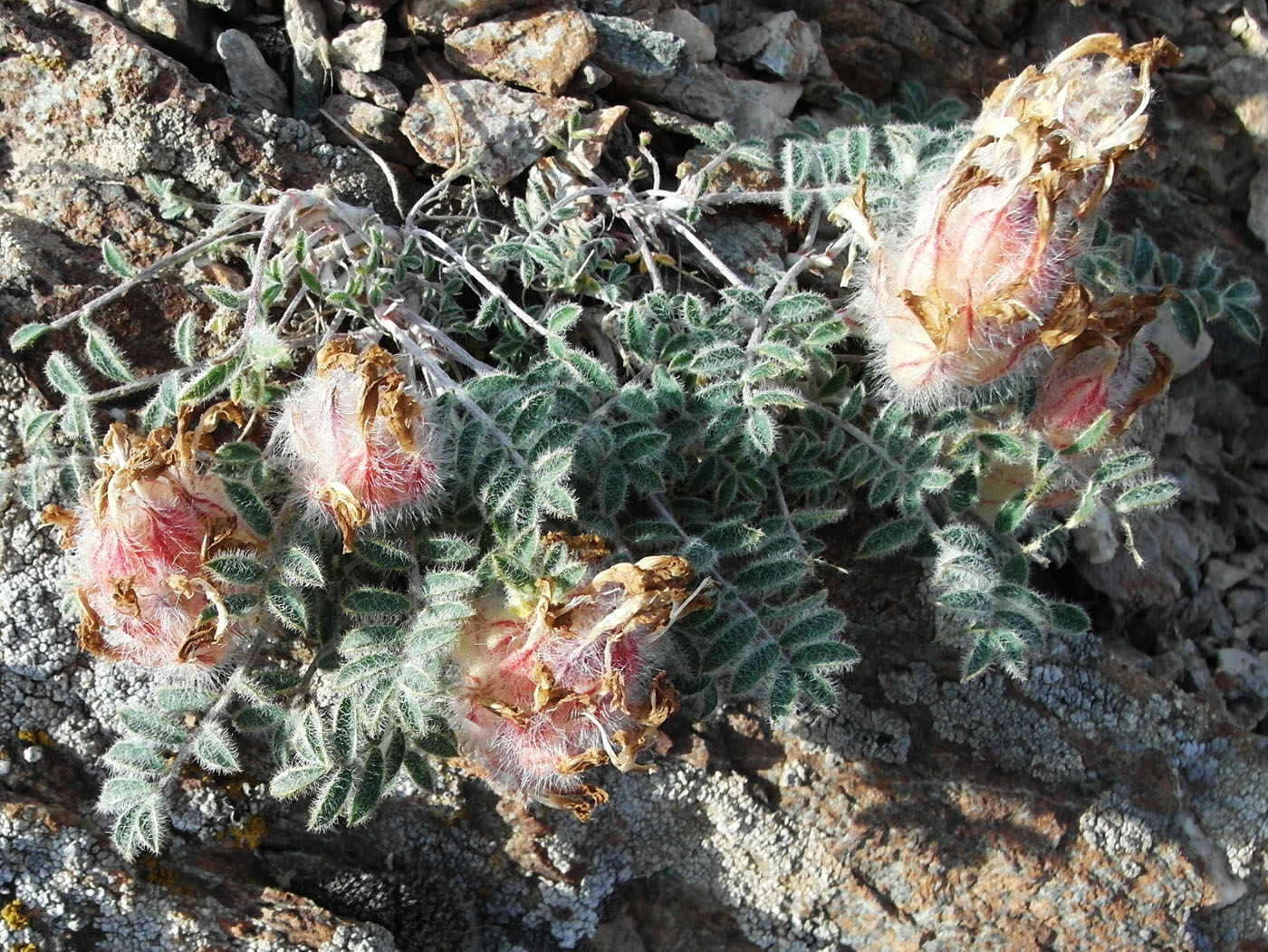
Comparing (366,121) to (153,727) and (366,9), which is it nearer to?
(366,9)

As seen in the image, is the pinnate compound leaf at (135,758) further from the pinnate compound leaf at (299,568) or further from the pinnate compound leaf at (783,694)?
the pinnate compound leaf at (783,694)

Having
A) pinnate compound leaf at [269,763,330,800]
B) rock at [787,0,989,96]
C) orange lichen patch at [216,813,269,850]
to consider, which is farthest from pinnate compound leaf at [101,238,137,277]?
rock at [787,0,989,96]

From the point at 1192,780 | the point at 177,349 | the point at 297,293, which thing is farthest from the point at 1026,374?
the point at 177,349

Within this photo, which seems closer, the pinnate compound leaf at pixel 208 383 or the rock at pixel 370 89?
the pinnate compound leaf at pixel 208 383

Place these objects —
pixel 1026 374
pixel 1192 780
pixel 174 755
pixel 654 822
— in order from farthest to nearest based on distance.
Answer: pixel 1192 780 → pixel 654 822 → pixel 1026 374 → pixel 174 755

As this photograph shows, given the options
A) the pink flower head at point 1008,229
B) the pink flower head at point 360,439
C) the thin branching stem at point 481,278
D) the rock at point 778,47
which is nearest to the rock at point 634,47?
the rock at point 778,47

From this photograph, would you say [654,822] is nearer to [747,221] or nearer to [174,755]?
[174,755]

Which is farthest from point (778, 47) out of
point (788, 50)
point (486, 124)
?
point (486, 124)

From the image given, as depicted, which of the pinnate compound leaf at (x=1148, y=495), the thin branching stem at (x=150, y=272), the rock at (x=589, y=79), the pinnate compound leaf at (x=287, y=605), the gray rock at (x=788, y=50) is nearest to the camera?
the pinnate compound leaf at (x=287, y=605)
